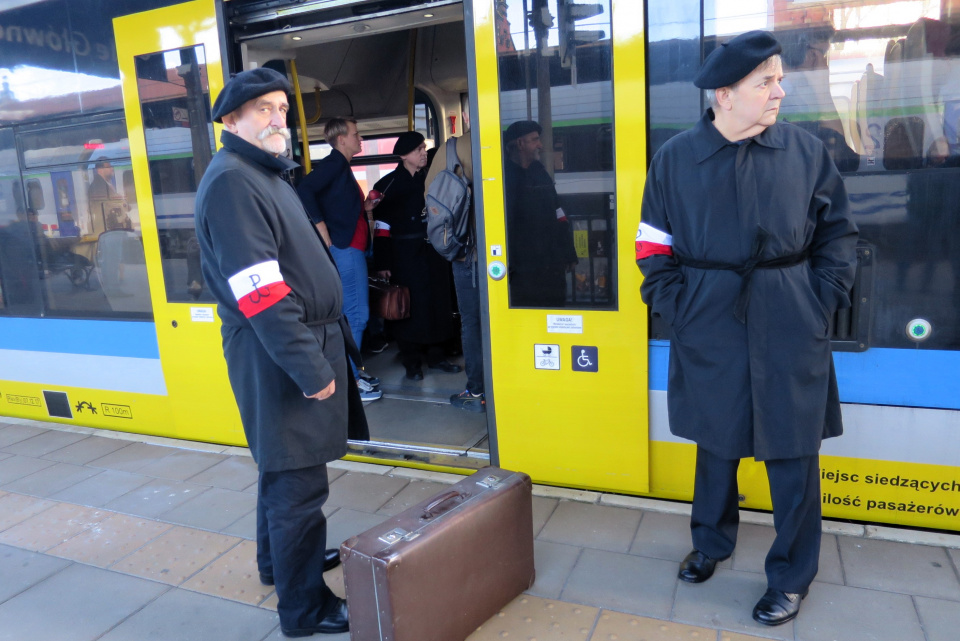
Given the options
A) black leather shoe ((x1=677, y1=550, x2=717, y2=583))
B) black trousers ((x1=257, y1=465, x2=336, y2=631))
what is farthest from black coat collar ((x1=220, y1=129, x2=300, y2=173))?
black leather shoe ((x1=677, y1=550, x2=717, y2=583))

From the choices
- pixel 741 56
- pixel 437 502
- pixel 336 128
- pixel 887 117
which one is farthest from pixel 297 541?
pixel 336 128

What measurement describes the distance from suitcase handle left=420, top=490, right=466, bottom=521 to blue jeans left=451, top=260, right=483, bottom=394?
1.79 metres

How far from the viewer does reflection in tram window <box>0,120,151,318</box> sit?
4.07m

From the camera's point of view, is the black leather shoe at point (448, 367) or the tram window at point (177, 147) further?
the black leather shoe at point (448, 367)

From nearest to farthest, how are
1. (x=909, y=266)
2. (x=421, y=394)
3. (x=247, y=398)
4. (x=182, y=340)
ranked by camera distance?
(x=247, y=398) < (x=909, y=266) < (x=182, y=340) < (x=421, y=394)

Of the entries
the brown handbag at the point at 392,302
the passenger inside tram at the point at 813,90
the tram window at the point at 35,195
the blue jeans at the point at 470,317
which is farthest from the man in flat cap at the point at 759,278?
the tram window at the point at 35,195

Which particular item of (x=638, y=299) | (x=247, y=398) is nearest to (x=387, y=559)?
(x=247, y=398)

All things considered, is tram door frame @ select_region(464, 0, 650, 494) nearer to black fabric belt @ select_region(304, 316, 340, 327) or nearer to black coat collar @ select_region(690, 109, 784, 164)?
black coat collar @ select_region(690, 109, 784, 164)

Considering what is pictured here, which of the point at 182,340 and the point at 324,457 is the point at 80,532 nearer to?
the point at 182,340

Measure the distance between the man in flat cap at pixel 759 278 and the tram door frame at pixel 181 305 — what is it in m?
2.57

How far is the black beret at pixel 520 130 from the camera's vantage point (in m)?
2.98

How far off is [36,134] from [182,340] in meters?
1.57

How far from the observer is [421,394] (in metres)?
4.65

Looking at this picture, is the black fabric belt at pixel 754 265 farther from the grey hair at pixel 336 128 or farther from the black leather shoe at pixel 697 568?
the grey hair at pixel 336 128
